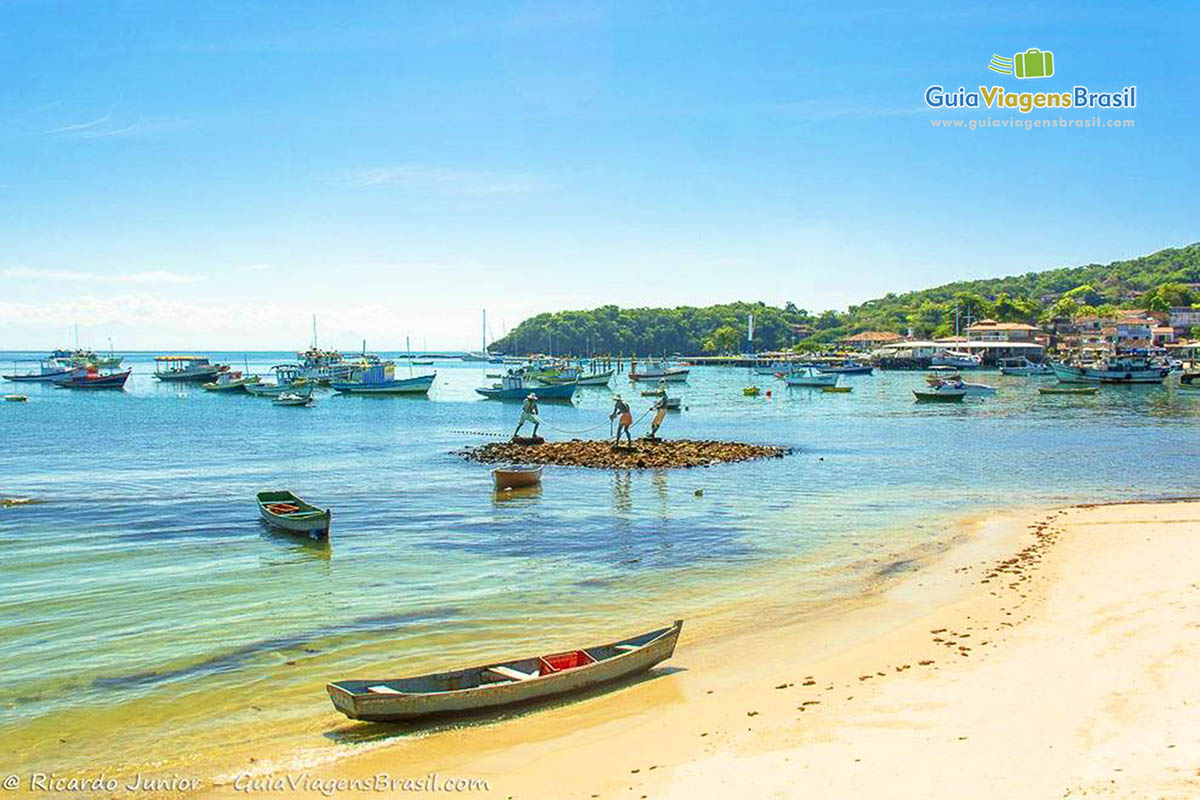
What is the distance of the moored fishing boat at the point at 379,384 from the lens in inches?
3452

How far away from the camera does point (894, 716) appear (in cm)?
1007

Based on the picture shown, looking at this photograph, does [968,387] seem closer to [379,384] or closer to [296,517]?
[379,384]

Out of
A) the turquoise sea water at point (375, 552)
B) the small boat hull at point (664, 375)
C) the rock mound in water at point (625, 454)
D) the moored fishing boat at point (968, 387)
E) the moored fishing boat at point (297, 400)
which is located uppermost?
the small boat hull at point (664, 375)

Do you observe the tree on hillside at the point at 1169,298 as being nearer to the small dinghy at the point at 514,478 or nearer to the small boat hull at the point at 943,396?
the small boat hull at the point at 943,396

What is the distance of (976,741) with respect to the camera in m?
9.09

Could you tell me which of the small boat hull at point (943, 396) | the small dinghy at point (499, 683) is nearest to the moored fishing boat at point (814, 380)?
the small boat hull at point (943, 396)

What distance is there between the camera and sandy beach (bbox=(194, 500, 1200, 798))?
27.5 ft

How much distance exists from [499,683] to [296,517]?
12.7m

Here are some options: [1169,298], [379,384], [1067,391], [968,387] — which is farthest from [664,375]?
[1169,298]

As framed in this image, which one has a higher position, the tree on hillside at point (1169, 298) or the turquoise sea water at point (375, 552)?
the tree on hillside at point (1169, 298)

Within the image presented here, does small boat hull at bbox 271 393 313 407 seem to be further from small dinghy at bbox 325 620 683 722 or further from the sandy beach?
small dinghy at bbox 325 620 683 722

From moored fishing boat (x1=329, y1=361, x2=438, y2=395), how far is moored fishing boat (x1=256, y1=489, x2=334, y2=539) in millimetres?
62223

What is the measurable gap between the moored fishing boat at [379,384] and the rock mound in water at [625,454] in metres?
48.6

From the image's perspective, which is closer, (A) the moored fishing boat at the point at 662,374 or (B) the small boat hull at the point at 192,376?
(A) the moored fishing boat at the point at 662,374
